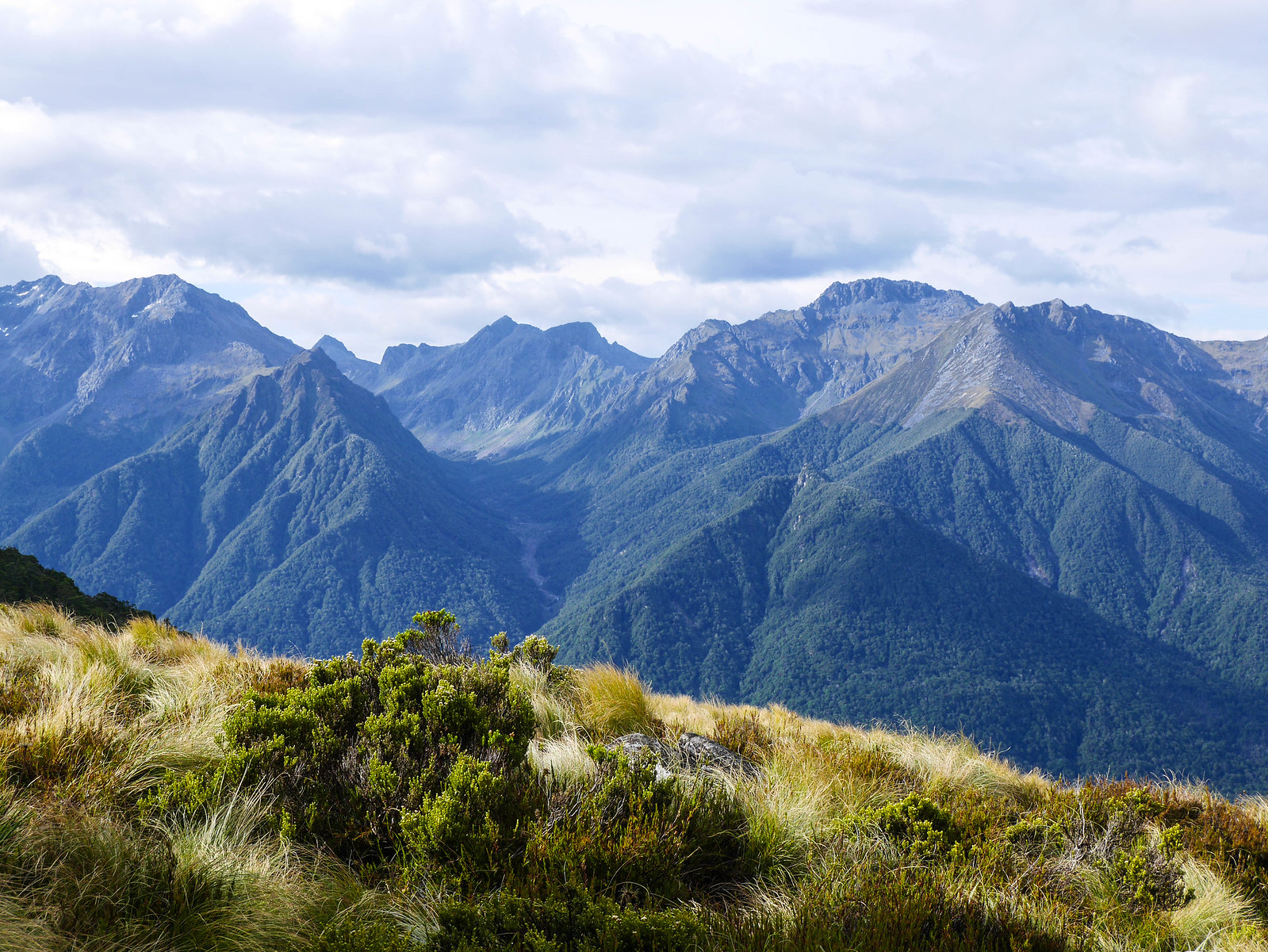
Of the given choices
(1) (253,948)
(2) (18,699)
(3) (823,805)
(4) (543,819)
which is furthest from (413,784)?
(2) (18,699)

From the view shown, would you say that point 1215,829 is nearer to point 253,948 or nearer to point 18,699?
point 253,948

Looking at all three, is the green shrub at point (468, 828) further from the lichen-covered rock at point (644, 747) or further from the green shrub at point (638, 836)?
the lichen-covered rock at point (644, 747)

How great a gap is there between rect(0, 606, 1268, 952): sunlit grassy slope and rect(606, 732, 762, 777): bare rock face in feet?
1.18

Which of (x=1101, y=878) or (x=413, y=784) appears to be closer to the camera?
(x=413, y=784)

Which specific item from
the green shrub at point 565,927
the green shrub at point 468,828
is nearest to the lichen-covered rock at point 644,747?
the green shrub at point 468,828

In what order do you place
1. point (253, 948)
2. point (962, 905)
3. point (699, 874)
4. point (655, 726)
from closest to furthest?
point (253, 948)
point (962, 905)
point (699, 874)
point (655, 726)

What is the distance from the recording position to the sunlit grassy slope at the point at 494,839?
14.2ft

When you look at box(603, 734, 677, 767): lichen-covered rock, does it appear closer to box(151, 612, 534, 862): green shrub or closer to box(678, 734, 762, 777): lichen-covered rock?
box(678, 734, 762, 777): lichen-covered rock

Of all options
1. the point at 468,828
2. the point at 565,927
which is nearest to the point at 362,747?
the point at 468,828

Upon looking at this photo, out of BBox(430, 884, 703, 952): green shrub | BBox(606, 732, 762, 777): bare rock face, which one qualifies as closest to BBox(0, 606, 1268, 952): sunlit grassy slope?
BBox(430, 884, 703, 952): green shrub

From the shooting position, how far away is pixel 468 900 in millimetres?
4539

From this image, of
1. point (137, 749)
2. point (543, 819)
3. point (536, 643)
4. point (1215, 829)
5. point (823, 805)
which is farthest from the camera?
point (536, 643)

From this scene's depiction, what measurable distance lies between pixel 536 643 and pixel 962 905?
8.87m

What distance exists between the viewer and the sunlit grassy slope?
432 centimetres
